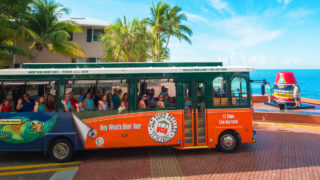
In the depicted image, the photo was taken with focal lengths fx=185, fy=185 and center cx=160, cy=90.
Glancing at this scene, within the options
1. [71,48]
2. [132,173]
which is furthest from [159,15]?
[132,173]

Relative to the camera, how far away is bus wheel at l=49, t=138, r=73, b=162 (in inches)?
250

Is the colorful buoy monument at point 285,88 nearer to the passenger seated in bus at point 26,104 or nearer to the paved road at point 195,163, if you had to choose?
the paved road at point 195,163

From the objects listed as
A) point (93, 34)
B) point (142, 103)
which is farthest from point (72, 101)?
point (93, 34)

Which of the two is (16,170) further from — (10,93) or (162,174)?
(162,174)

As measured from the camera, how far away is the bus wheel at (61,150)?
635 centimetres

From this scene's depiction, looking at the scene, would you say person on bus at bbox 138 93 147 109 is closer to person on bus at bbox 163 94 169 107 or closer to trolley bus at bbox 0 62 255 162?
trolley bus at bbox 0 62 255 162

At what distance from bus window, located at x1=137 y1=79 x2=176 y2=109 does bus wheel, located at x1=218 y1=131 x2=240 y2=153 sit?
2.32 m

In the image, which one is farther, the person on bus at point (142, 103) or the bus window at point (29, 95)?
the person on bus at point (142, 103)

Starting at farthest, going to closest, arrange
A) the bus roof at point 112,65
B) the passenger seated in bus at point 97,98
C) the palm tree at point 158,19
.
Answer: the palm tree at point 158,19, the bus roof at point 112,65, the passenger seated in bus at point 97,98

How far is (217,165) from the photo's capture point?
6.04 meters

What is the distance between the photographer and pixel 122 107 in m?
6.46

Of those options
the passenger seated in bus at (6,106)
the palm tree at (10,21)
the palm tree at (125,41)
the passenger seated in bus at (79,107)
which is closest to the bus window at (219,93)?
the passenger seated in bus at (79,107)

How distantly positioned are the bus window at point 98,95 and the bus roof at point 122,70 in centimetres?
35

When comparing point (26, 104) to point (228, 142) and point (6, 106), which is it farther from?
point (228, 142)
